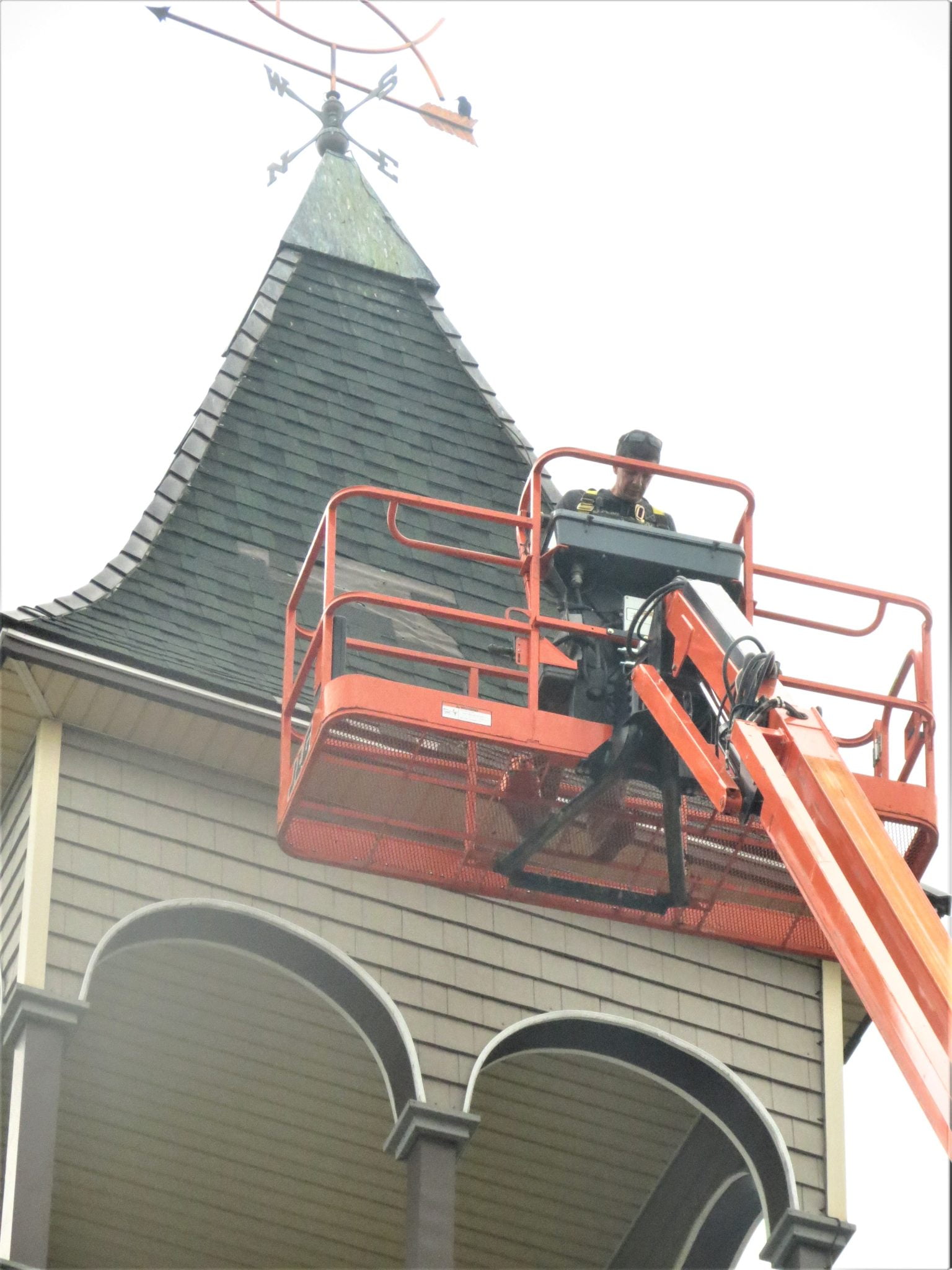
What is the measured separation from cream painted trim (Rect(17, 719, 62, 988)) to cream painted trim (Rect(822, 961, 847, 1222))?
4.67 metres

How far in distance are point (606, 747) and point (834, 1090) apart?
3.99 meters

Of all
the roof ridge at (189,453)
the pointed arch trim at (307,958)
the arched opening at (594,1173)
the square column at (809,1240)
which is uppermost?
the roof ridge at (189,453)

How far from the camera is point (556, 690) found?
14.0m

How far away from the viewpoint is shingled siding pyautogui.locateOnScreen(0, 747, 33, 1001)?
15.2 metres

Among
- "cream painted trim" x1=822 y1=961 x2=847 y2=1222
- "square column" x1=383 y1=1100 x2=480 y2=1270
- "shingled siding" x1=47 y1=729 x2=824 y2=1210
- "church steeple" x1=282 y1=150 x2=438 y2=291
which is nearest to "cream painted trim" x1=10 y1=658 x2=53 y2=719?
"shingled siding" x1=47 y1=729 x2=824 y2=1210

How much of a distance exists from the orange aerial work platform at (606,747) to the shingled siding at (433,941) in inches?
48.6

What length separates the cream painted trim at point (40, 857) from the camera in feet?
48.7

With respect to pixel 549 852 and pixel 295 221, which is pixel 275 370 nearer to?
pixel 295 221

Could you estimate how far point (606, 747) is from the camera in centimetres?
1364

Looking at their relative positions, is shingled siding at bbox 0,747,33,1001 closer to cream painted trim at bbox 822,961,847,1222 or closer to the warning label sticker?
the warning label sticker

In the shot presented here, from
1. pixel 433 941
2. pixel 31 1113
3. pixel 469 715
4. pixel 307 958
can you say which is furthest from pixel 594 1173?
pixel 469 715

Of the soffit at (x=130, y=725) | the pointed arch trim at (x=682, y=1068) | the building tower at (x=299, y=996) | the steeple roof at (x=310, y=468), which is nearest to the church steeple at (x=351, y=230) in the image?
the steeple roof at (x=310, y=468)

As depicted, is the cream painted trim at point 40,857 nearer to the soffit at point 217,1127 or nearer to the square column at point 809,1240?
the soffit at point 217,1127

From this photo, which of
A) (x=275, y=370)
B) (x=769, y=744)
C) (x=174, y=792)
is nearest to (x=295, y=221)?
(x=275, y=370)
